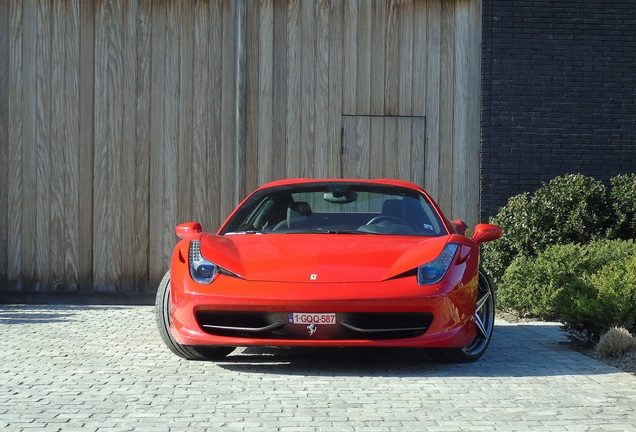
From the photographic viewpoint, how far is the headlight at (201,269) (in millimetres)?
6949

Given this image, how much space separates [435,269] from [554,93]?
6.18 m

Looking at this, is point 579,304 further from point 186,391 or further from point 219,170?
Answer: point 219,170

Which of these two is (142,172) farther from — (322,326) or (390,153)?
(322,326)

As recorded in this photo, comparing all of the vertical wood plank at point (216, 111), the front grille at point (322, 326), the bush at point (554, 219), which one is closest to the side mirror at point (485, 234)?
the front grille at point (322, 326)

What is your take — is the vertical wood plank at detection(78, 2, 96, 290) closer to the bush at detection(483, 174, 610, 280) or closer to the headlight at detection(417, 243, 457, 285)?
the bush at detection(483, 174, 610, 280)

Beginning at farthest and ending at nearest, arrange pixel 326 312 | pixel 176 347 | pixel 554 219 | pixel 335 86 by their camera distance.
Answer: pixel 335 86 < pixel 554 219 < pixel 176 347 < pixel 326 312

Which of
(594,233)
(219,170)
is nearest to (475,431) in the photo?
(594,233)

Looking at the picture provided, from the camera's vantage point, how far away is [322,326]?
6.65 m

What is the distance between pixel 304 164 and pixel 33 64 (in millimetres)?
3309

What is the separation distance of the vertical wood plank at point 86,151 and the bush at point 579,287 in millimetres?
4800

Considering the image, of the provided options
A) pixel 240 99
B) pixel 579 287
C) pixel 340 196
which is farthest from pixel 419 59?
pixel 579 287

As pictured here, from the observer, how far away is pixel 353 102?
1232cm

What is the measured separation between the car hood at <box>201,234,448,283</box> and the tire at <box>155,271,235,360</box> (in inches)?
20.8

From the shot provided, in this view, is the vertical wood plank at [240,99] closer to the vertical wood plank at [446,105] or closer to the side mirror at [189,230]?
the vertical wood plank at [446,105]
